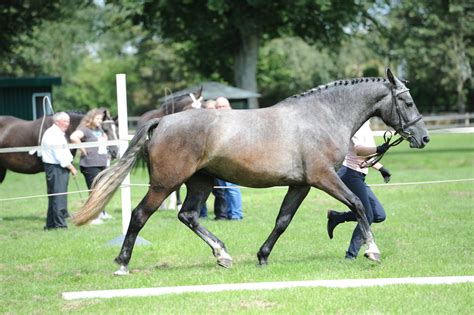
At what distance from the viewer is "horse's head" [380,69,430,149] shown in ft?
29.5

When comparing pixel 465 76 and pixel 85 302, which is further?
pixel 465 76

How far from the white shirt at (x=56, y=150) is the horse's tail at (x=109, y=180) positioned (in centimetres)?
486

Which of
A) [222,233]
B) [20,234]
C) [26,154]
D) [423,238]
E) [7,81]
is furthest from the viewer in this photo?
[7,81]

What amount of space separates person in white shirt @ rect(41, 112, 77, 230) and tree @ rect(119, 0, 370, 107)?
16.0 m

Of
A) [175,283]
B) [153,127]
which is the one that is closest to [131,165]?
[153,127]

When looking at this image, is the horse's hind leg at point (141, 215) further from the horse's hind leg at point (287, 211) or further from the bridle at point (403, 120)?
the bridle at point (403, 120)

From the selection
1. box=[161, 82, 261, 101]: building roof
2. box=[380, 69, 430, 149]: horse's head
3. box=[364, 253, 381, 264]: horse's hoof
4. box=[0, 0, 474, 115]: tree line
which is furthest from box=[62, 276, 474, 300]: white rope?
box=[161, 82, 261, 101]: building roof

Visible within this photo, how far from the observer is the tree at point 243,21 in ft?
103

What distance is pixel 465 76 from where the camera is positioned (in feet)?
188

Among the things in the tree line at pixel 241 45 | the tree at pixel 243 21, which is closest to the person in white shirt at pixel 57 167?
the tree at pixel 243 21

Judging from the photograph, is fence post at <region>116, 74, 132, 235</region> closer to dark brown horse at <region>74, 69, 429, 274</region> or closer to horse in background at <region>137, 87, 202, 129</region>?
dark brown horse at <region>74, 69, 429, 274</region>

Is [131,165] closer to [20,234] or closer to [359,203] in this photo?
[359,203]

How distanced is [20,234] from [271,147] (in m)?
6.33

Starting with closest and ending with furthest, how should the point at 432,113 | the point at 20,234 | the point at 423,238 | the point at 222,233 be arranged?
the point at 423,238 → the point at 222,233 → the point at 20,234 → the point at 432,113
